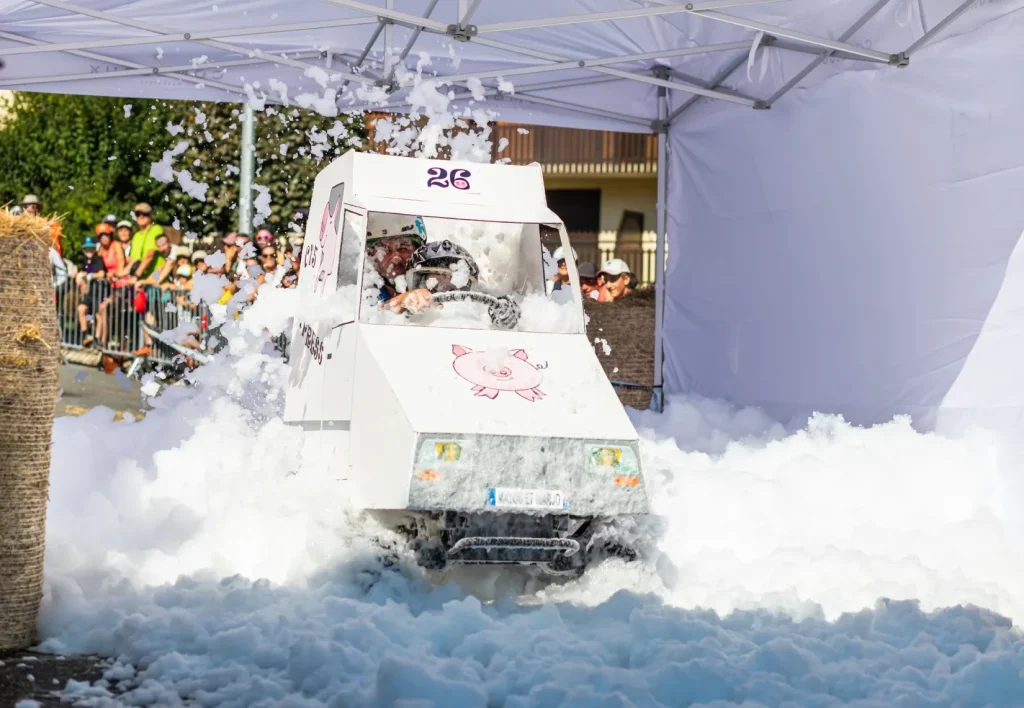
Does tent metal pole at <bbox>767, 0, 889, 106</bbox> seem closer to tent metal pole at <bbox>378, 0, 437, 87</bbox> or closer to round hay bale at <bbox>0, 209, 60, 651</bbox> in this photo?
tent metal pole at <bbox>378, 0, 437, 87</bbox>

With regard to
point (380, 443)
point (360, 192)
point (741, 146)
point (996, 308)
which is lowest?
point (380, 443)

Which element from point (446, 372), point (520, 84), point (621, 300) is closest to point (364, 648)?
point (446, 372)

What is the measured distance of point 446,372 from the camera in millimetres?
8305

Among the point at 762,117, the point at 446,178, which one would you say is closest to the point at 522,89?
the point at 762,117

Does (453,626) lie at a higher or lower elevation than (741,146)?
lower

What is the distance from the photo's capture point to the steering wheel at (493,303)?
9203 mm

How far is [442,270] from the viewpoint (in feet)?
31.7

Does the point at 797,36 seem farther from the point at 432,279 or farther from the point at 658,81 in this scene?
the point at 432,279

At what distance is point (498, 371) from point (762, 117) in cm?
764

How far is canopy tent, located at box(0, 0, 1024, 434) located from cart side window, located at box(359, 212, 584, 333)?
5.98 feet

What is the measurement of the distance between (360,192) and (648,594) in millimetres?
3443

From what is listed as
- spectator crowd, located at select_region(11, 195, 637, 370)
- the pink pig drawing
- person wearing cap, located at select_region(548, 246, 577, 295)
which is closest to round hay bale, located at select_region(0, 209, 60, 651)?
the pink pig drawing

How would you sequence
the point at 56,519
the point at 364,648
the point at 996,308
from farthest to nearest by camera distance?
the point at 996,308 → the point at 56,519 → the point at 364,648

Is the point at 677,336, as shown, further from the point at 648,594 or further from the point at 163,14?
the point at 648,594
